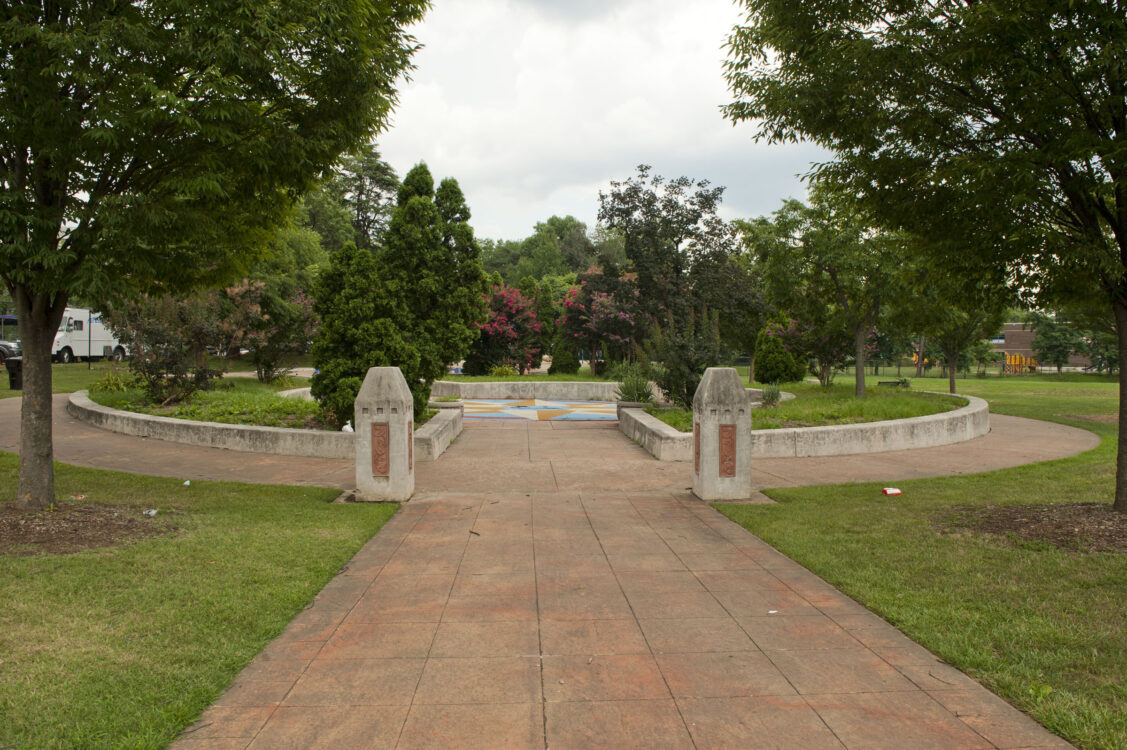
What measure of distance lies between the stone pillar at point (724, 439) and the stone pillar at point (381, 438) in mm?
3523

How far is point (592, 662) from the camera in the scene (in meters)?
3.89

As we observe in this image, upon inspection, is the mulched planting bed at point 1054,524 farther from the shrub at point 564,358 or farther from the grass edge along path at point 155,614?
the shrub at point 564,358

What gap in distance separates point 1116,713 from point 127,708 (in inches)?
176

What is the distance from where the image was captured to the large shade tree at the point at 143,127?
5852 mm

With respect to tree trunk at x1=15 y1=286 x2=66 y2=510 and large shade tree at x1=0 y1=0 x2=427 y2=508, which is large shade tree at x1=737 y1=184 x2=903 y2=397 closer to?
large shade tree at x1=0 y1=0 x2=427 y2=508

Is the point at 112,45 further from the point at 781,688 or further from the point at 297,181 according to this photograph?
the point at 781,688

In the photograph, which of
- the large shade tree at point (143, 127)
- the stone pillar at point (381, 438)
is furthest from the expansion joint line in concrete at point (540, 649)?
the large shade tree at point (143, 127)

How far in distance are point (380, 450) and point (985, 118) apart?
7188mm

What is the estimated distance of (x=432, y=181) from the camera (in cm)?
1472

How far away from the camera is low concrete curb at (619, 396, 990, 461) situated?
11492 millimetres

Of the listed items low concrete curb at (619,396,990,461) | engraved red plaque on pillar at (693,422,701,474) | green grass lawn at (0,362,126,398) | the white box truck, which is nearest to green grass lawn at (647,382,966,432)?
low concrete curb at (619,396,990,461)

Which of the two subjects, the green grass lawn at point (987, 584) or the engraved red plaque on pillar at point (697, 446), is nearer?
the green grass lawn at point (987, 584)

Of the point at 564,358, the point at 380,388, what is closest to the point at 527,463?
the point at 380,388

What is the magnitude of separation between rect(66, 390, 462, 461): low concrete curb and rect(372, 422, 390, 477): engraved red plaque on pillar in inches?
116
